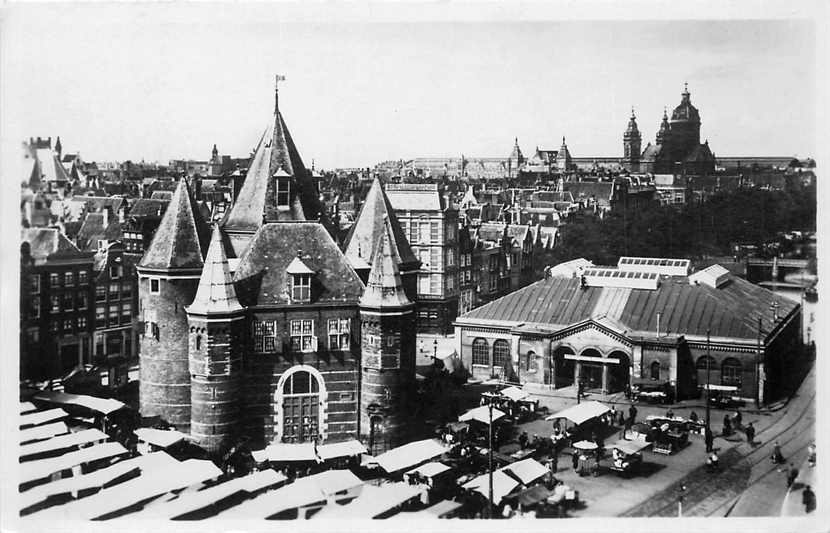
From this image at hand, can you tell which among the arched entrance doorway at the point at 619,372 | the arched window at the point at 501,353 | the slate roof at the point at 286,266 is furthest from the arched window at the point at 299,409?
the arched entrance doorway at the point at 619,372

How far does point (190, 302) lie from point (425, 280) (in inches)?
456

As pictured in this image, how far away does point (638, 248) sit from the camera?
32.2 metres

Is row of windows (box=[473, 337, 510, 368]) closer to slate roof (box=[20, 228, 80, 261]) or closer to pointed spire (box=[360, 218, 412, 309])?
pointed spire (box=[360, 218, 412, 309])

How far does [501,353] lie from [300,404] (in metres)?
9.78

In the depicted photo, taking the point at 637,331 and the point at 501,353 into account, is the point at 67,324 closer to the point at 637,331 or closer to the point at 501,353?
the point at 501,353

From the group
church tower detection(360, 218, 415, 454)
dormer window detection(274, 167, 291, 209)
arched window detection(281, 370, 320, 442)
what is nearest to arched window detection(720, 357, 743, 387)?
church tower detection(360, 218, 415, 454)

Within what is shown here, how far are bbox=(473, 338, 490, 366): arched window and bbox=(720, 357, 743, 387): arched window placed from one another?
9.24 meters

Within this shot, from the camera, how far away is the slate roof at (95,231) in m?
30.3

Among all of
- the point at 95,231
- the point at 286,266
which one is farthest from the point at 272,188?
the point at 95,231

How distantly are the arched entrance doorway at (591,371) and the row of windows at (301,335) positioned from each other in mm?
9872

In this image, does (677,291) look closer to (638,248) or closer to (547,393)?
(638,248)

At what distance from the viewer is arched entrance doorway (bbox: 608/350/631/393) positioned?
33.2 m

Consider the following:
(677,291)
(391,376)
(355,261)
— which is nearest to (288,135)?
(355,261)

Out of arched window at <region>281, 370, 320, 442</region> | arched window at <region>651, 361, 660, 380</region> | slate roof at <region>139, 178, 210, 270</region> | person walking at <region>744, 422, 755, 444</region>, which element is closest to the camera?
person walking at <region>744, 422, 755, 444</region>
